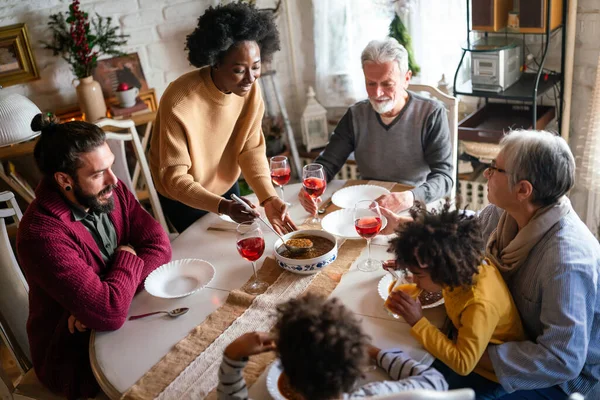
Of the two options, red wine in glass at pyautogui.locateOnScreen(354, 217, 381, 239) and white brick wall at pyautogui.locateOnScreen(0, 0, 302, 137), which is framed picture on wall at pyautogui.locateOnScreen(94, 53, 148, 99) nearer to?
white brick wall at pyautogui.locateOnScreen(0, 0, 302, 137)

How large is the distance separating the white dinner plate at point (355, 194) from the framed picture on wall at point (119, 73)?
163 centimetres

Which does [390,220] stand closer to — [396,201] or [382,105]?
[396,201]

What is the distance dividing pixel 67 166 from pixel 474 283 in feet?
3.76

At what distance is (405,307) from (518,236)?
14.0 inches

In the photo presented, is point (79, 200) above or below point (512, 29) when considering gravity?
below

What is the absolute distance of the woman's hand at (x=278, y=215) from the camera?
6.68 ft

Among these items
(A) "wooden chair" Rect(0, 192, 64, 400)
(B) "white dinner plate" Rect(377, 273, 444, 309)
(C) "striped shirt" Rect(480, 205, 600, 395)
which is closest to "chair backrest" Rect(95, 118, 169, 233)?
(A) "wooden chair" Rect(0, 192, 64, 400)

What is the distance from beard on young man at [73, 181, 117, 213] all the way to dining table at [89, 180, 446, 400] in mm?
276

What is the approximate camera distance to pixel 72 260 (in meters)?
1.65

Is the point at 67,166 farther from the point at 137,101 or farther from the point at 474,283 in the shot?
the point at 137,101

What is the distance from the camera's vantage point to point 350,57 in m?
3.66

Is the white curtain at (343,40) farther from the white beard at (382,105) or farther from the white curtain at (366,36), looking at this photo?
the white beard at (382,105)

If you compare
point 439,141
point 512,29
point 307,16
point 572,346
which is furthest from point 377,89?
point 307,16

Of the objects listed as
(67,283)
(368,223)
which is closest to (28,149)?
(67,283)
